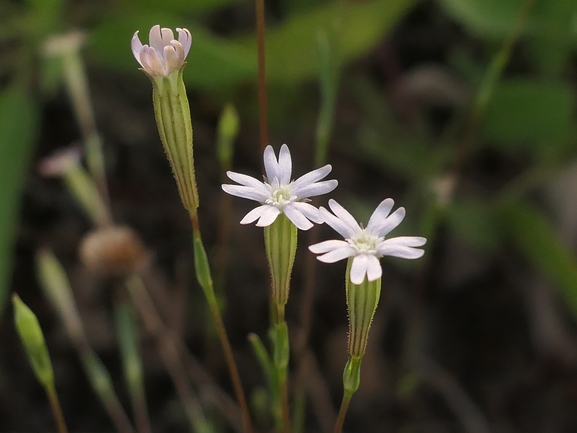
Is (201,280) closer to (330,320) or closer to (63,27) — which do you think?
(330,320)

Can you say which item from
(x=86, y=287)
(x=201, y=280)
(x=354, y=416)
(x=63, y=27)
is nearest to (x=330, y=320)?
(x=354, y=416)

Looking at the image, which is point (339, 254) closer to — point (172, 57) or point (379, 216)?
point (379, 216)

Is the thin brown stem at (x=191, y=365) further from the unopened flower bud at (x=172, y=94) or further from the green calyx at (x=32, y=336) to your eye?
the unopened flower bud at (x=172, y=94)

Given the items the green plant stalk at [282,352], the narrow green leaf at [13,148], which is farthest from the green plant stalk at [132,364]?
the green plant stalk at [282,352]

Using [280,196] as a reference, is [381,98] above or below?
above

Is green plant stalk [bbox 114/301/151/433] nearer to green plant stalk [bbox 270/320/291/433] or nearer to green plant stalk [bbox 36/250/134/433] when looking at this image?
green plant stalk [bbox 36/250/134/433]

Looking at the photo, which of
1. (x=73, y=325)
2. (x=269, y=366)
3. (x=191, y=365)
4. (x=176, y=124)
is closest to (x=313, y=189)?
(x=176, y=124)

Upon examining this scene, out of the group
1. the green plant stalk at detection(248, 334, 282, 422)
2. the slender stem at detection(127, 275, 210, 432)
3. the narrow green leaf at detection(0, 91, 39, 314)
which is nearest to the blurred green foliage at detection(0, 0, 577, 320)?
the narrow green leaf at detection(0, 91, 39, 314)
